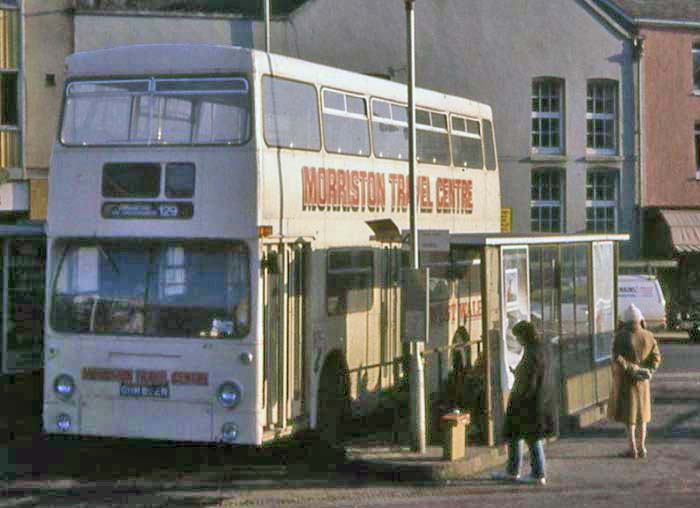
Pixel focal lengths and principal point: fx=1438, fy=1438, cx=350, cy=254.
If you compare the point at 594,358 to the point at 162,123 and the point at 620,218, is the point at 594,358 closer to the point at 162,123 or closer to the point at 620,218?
the point at 162,123

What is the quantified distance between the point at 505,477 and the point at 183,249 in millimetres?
4249

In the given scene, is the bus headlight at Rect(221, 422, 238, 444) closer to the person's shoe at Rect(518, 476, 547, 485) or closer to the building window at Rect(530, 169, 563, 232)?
the person's shoe at Rect(518, 476, 547, 485)

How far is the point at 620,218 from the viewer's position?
154 feet

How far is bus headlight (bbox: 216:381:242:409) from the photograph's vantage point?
49.6 ft

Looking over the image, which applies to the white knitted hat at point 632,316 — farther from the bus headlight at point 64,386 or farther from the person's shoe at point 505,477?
the bus headlight at point 64,386

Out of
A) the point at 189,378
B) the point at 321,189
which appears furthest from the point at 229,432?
the point at 321,189

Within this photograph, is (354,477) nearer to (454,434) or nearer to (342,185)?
(454,434)

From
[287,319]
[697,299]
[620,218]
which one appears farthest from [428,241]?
[620,218]

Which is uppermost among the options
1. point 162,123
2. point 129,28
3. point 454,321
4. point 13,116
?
point 129,28

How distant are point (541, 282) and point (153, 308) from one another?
611 cm

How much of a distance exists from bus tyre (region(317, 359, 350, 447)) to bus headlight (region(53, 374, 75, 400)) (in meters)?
2.99

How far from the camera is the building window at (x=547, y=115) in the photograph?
45.8 m

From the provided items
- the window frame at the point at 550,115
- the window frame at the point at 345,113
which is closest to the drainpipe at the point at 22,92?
the window frame at the point at 550,115

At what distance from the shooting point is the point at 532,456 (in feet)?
50.0
